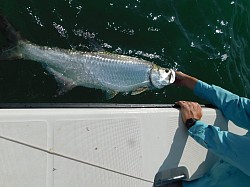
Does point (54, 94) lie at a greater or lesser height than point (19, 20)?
lesser

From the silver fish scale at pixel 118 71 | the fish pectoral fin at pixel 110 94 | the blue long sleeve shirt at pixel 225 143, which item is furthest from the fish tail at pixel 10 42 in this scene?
the blue long sleeve shirt at pixel 225 143

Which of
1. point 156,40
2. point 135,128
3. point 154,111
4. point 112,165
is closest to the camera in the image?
point 112,165

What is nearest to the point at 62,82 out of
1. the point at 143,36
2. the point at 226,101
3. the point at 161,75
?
the point at 161,75

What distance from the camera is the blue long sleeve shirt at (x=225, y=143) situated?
9.75 feet

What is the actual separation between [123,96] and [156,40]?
3.24 feet

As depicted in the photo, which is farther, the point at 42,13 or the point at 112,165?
the point at 42,13

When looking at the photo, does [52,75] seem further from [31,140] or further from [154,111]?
[31,140]

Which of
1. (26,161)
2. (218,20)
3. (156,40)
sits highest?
(218,20)

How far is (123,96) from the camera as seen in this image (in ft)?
14.6

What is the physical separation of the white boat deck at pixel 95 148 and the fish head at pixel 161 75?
0.59 meters

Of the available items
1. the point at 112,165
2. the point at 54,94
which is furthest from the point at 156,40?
the point at 112,165

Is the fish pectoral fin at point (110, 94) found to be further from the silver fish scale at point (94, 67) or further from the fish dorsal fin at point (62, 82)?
the fish dorsal fin at point (62, 82)

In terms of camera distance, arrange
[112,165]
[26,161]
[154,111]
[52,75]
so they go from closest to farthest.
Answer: [26,161] → [112,165] → [154,111] → [52,75]

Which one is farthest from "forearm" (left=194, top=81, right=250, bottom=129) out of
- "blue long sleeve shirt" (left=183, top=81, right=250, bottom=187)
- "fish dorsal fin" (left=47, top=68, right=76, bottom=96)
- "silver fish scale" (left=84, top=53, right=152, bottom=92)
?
"fish dorsal fin" (left=47, top=68, right=76, bottom=96)
